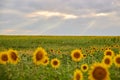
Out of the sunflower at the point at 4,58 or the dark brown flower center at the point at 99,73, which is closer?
the dark brown flower center at the point at 99,73

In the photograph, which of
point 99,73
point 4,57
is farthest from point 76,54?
point 99,73

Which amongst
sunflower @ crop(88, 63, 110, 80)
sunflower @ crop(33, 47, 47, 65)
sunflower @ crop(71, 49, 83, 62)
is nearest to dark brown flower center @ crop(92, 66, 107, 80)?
sunflower @ crop(88, 63, 110, 80)

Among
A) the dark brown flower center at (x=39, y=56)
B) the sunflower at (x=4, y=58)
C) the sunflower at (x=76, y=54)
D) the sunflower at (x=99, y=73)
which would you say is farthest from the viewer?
the sunflower at (x=76, y=54)

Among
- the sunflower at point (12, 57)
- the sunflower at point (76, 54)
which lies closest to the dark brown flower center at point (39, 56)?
the sunflower at point (12, 57)

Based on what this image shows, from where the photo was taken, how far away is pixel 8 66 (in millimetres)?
6449

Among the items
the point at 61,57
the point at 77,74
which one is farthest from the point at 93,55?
the point at 77,74

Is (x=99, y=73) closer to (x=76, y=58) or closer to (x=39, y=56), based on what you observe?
(x=39, y=56)

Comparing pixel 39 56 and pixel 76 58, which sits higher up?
pixel 39 56

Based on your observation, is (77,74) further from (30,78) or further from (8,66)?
(8,66)

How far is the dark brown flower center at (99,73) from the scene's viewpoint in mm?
4398

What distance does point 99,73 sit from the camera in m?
4.45

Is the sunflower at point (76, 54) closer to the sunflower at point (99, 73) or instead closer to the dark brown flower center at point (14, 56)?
the dark brown flower center at point (14, 56)

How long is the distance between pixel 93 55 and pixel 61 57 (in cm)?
134

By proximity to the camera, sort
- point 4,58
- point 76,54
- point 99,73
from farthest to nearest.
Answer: point 76,54, point 4,58, point 99,73
